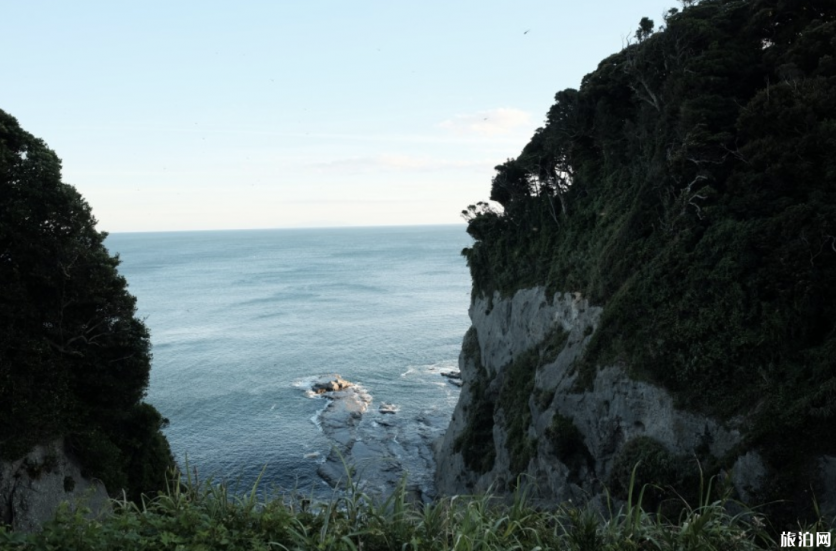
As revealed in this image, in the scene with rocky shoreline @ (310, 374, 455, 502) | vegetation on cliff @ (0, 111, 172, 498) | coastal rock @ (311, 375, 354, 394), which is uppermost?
vegetation on cliff @ (0, 111, 172, 498)

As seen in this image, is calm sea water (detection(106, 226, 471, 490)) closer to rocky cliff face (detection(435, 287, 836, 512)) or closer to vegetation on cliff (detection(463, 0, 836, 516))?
rocky cliff face (detection(435, 287, 836, 512))

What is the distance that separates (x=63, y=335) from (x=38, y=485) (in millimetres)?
5909

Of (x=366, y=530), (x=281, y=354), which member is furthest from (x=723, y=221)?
(x=281, y=354)

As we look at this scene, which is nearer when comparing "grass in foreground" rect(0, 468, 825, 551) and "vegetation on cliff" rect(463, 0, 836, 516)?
"grass in foreground" rect(0, 468, 825, 551)

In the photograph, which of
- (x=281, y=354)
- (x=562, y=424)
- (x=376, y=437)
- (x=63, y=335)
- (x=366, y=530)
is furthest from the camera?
(x=281, y=354)

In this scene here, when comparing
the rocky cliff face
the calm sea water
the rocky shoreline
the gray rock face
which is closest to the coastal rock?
the rocky shoreline

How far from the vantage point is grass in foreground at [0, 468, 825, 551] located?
534cm

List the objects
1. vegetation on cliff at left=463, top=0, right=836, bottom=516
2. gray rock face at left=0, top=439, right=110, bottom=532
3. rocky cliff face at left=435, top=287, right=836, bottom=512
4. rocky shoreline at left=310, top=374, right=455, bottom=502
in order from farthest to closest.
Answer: rocky shoreline at left=310, top=374, right=455, bottom=502, gray rock face at left=0, top=439, right=110, bottom=532, vegetation on cliff at left=463, top=0, right=836, bottom=516, rocky cliff face at left=435, top=287, right=836, bottom=512

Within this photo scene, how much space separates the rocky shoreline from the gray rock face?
744 inches

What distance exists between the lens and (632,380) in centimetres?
2320

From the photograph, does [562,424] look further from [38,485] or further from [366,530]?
[366,530]

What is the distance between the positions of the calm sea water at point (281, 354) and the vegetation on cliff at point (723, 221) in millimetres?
15158

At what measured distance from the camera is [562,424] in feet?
85.7

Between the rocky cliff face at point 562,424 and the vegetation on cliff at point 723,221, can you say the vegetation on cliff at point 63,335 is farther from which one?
the vegetation on cliff at point 723,221
